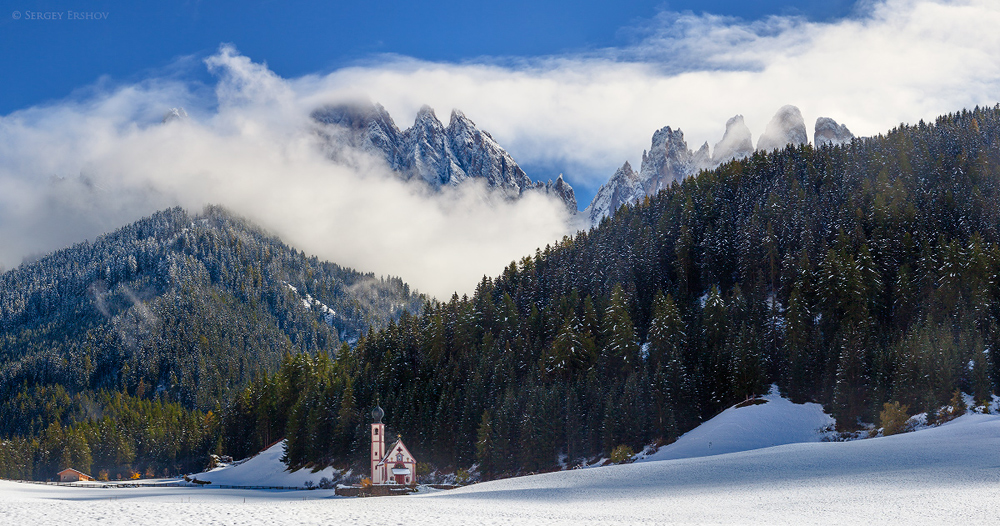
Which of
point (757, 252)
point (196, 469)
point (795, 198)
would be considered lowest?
point (196, 469)

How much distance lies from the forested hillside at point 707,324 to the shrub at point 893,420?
320cm

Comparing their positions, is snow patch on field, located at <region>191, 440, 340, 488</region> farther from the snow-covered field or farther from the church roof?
the snow-covered field

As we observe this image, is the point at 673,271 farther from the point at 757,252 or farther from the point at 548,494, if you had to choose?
the point at 548,494

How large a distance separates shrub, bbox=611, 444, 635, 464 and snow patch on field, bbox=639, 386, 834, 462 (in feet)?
5.11

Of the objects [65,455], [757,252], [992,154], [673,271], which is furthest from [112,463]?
[992,154]

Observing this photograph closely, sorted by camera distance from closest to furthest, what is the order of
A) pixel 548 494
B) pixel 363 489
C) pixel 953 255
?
pixel 548 494, pixel 363 489, pixel 953 255

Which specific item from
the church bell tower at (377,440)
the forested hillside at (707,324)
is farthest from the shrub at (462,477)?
the church bell tower at (377,440)

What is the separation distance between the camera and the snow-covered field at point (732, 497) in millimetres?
29484

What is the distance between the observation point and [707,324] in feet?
288

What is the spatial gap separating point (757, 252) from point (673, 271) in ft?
44.0

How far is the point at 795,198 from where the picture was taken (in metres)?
109

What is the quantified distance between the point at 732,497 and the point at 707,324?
54089 millimetres

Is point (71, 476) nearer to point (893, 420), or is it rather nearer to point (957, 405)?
point (893, 420)

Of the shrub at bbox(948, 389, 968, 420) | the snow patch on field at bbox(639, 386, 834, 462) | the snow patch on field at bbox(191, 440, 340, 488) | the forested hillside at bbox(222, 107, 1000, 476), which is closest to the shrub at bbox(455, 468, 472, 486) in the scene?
the forested hillside at bbox(222, 107, 1000, 476)
